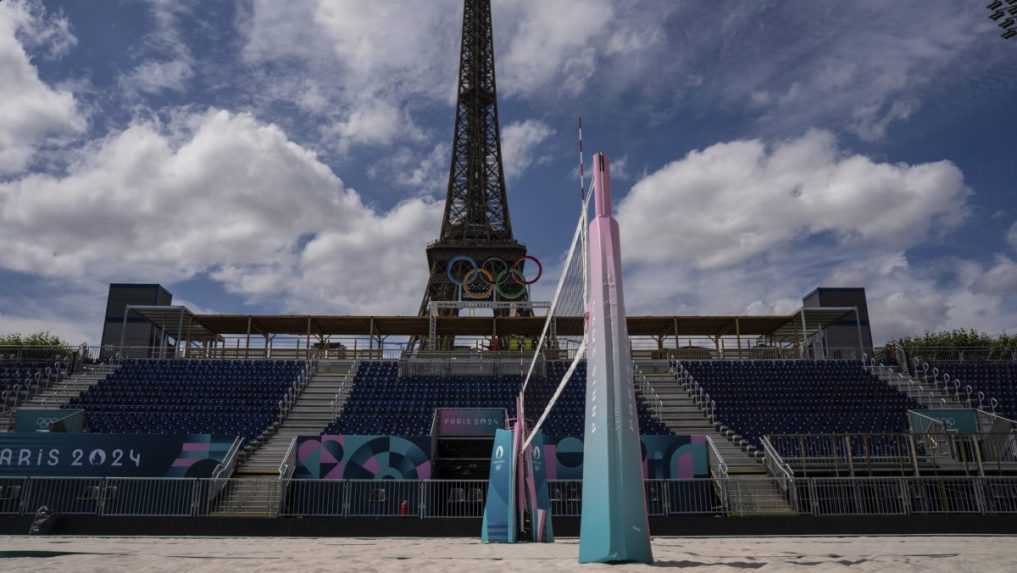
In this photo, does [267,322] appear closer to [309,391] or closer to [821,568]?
[309,391]

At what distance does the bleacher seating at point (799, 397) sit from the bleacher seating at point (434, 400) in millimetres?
3713

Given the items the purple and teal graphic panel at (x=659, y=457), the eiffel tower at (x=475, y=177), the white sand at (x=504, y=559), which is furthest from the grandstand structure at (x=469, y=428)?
the eiffel tower at (x=475, y=177)

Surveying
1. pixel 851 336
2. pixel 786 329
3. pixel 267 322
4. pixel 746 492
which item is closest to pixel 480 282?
pixel 267 322

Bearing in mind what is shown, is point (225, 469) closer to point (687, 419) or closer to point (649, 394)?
point (687, 419)

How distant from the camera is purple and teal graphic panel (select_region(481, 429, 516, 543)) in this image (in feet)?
38.4

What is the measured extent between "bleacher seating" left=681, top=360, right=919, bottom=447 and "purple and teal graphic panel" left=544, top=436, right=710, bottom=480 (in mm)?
3567

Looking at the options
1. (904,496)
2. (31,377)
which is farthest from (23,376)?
(904,496)

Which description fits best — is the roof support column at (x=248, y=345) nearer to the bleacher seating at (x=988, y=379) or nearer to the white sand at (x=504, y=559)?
the white sand at (x=504, y=559)

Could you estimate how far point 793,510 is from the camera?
16328 mm

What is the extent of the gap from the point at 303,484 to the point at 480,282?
25.6 metres

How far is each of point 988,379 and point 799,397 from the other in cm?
977

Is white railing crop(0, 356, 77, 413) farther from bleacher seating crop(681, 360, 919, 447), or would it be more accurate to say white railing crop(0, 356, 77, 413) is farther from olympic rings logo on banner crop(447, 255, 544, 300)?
bleacher seating crop(681, 360, 919, 447)

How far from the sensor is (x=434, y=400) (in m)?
26.3

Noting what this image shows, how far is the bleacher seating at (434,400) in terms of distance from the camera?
23.2 m
